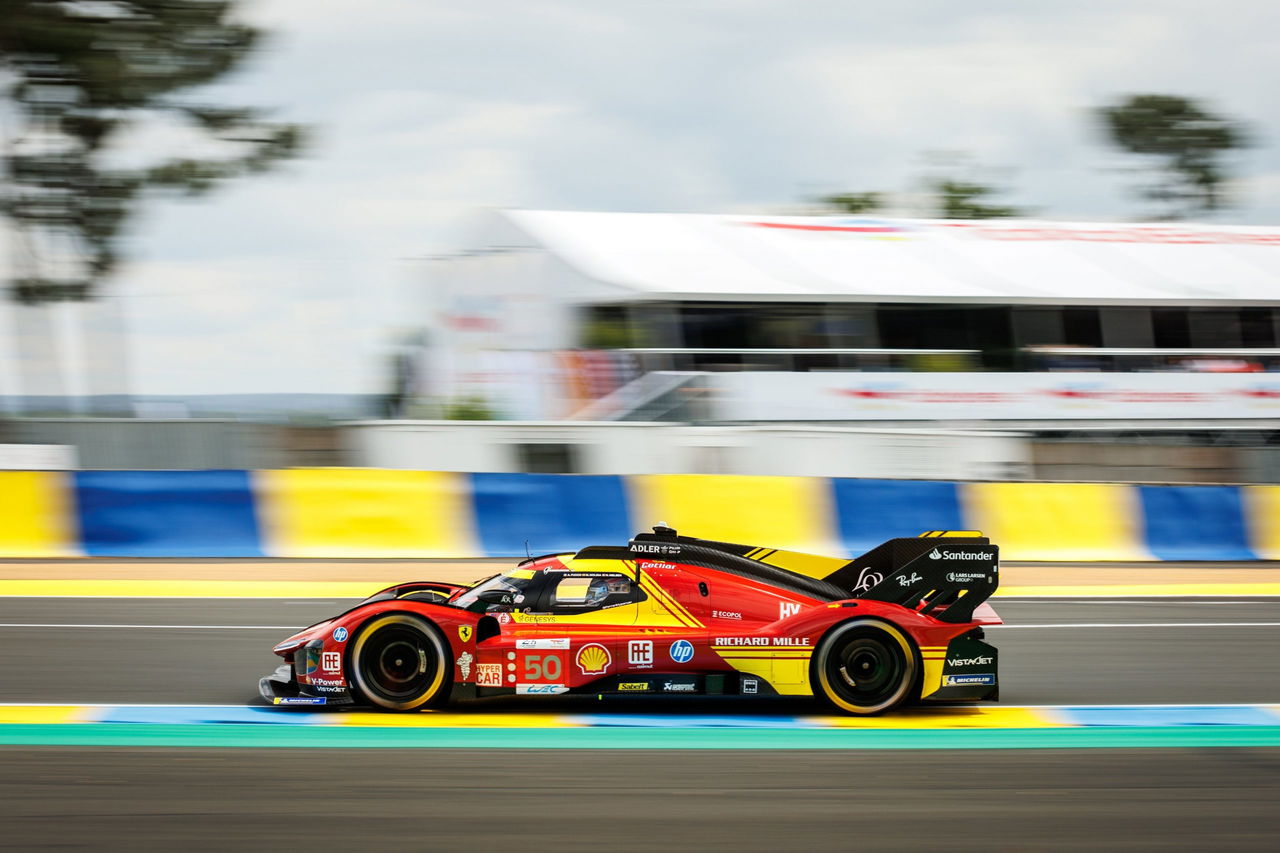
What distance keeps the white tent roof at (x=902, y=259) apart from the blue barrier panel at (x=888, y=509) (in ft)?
21.7

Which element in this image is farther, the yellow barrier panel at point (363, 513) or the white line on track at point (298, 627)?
the yellow barrier panel at point (363, 513)

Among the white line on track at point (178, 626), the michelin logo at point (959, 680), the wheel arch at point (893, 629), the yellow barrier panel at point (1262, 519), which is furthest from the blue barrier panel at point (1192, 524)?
the white line on track at point (178, 626)

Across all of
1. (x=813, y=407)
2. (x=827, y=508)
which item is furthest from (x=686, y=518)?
(x=813, y=407)

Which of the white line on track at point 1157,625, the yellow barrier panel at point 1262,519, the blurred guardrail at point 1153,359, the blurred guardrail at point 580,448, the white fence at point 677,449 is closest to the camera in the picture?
the white line on track at point 1157,625

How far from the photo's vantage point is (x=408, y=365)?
2080 centimetres

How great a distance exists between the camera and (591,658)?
290 inches

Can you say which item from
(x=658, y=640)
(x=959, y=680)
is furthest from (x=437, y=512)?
(x=959, y=680)

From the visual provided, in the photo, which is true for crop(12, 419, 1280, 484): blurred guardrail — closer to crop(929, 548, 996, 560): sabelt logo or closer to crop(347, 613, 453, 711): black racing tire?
crop(929, 548, 996, 560): sabelt logo

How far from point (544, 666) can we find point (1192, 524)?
35.0 feet

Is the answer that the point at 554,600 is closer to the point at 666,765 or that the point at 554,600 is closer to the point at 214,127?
the point at 666,765

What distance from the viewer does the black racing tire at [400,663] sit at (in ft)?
24.2

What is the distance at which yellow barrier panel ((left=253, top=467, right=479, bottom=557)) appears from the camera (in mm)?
14727

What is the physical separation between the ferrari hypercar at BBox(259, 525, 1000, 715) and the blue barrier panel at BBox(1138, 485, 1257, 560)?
8.79 m

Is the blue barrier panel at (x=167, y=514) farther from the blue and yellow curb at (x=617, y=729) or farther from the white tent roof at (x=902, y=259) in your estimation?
the white tent roof at (x=902, y=259)
